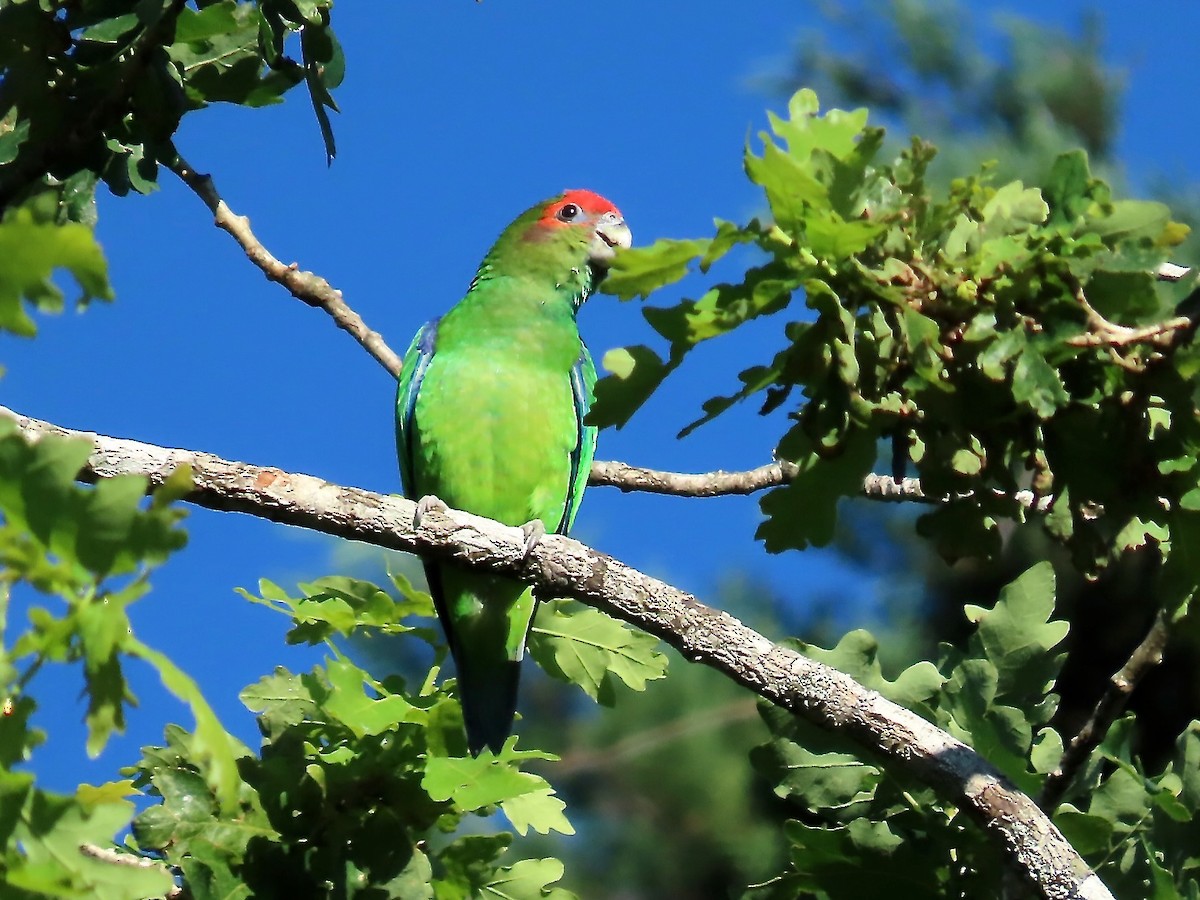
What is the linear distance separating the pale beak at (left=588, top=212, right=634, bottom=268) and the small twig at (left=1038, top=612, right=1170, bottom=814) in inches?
102

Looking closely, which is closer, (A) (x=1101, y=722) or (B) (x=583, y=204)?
(A) (x=1101, y=722)

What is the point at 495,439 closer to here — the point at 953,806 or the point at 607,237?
the point at 607,237

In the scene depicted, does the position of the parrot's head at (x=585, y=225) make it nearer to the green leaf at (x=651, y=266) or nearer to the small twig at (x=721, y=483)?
the small twig at (x=721, y=483)

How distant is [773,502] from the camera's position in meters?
2.04

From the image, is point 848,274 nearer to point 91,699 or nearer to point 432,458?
point 91,699

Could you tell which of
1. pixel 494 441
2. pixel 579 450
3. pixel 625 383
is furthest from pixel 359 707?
pixel 579 450

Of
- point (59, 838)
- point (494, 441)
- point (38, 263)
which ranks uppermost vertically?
point (494, 441)

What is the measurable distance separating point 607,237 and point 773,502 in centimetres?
284

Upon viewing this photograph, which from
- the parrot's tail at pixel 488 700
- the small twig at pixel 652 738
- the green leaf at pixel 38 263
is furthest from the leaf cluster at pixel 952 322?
the small twig at pixel 652 738

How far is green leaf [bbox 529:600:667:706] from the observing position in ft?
8.75

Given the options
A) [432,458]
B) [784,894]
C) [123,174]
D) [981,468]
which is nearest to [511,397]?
[432,458]

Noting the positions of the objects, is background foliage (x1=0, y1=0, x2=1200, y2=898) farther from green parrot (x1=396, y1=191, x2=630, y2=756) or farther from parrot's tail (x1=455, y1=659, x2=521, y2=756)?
green parrot (x1=396, y1=191, x2=630, y2=756)

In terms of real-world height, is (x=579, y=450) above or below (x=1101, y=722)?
above

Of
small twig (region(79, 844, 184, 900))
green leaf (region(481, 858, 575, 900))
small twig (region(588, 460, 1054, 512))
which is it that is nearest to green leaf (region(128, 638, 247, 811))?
small twig (region(79, 844, 184, 900))
